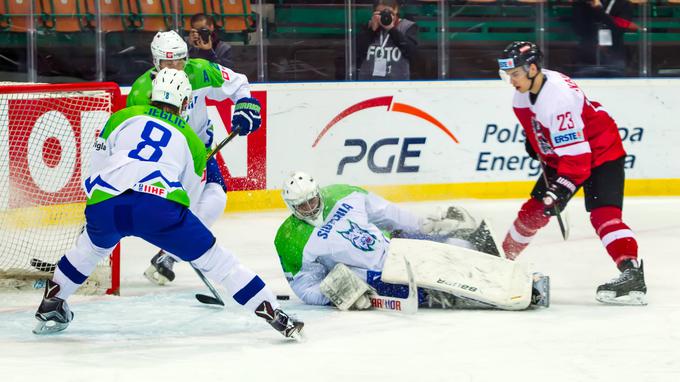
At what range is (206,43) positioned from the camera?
24.5 ft

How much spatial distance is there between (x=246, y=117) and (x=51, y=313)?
1.22 metres

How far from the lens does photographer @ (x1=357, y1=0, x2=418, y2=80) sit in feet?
25.5

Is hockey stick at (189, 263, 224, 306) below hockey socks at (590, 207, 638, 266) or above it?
below

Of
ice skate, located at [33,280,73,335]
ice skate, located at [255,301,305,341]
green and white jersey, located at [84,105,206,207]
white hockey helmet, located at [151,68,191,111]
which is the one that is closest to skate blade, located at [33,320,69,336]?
ice skate, located at [33,280,73,335]

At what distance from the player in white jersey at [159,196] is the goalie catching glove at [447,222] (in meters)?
1.26

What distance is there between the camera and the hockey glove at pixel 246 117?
16.5 ft

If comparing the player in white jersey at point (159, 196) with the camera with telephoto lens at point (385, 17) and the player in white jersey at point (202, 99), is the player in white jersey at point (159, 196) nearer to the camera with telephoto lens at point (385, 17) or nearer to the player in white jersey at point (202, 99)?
the player in white jersey at point (202, 99)

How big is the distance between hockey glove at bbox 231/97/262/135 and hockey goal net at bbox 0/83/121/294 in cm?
48

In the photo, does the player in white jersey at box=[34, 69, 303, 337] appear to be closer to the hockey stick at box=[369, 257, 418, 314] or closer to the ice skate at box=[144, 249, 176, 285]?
the hockey stick at box=[369, 257, 418, 314]

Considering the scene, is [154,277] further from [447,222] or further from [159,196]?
[159,196]

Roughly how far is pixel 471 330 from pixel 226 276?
2.91 ft

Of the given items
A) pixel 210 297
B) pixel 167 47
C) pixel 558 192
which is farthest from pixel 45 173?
pixel 558 192

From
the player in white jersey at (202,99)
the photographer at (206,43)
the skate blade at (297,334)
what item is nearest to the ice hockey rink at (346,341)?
the skate blade at (297,334)

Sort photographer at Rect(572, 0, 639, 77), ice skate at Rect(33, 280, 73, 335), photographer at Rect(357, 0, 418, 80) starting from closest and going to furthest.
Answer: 1. ice skate at Rect(33, 280, 73, 335)
2. photographer at Rect(357, 0, 418, 80)
3. photographer at Rect(572, 0, 639, 77)
